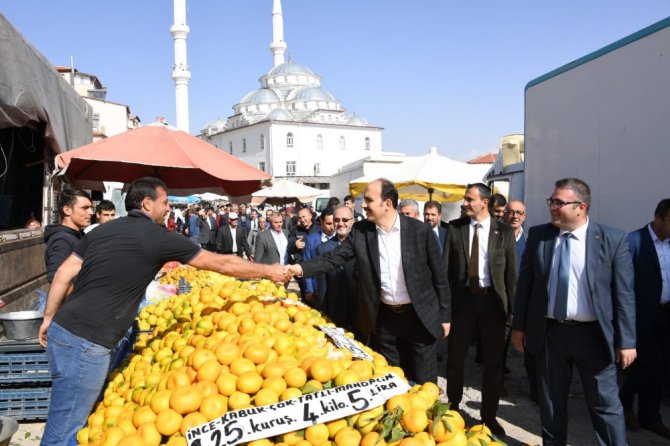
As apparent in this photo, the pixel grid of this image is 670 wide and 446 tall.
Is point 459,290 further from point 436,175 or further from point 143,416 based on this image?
point 436,175

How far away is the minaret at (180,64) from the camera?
183 feet

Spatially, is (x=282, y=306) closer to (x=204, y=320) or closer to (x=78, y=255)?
(x=204, y=320)

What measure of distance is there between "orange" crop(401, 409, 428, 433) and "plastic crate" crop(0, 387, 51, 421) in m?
3.80

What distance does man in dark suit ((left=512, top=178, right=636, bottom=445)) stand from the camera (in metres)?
3.26

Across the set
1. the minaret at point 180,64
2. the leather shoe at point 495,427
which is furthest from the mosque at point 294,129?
the leather shoe at point 495,427

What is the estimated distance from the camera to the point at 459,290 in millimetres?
4496

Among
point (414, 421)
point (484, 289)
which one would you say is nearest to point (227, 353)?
point (414, 421)

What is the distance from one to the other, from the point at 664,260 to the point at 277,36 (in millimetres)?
84930

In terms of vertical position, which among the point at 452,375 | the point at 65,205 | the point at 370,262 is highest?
the point at 65,205

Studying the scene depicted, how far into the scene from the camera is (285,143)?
69812 millimetres

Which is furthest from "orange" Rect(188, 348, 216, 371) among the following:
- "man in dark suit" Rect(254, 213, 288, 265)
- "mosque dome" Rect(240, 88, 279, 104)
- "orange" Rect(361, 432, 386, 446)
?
"mosque dome" Rect(240, 88, 279, 104)

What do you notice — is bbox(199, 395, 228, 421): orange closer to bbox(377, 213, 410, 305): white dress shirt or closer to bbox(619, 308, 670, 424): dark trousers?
bbox(377, 213, 410, 305): white dress shirt

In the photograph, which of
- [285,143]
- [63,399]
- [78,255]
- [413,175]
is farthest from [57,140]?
[285,143]

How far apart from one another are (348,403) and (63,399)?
5.99ft
